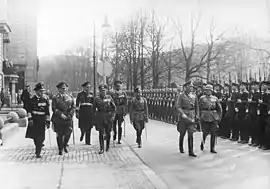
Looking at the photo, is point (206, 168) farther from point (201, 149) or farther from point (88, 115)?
point (88, 115)

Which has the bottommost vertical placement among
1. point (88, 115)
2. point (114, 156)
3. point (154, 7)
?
point (114, 156)

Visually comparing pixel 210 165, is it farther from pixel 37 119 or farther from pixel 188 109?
pixel 37 119

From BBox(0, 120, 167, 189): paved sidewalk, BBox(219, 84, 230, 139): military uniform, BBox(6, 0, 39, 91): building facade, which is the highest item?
BBox(6, 0, 39, 91): building facade

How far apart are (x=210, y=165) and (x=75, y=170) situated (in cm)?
163

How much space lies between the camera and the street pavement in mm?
4102

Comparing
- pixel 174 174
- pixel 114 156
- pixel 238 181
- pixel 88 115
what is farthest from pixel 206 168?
pixel 88 115

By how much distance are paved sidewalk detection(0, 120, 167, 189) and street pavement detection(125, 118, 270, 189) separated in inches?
8.2

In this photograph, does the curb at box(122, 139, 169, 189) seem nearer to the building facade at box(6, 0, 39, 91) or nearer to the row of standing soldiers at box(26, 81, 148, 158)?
the row of standing soldiers at box(26, 81, 148, 158)

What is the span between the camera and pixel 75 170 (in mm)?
4777

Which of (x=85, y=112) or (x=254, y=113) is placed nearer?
(x=254, y=113)

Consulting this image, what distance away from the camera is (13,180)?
4.06 metres

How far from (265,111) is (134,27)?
13.2ft

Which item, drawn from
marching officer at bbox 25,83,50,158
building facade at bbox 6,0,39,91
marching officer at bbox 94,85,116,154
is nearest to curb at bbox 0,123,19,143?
marching officer at bbox 25,83,50,158

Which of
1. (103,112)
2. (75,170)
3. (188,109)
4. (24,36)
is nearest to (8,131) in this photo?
(103,112)
